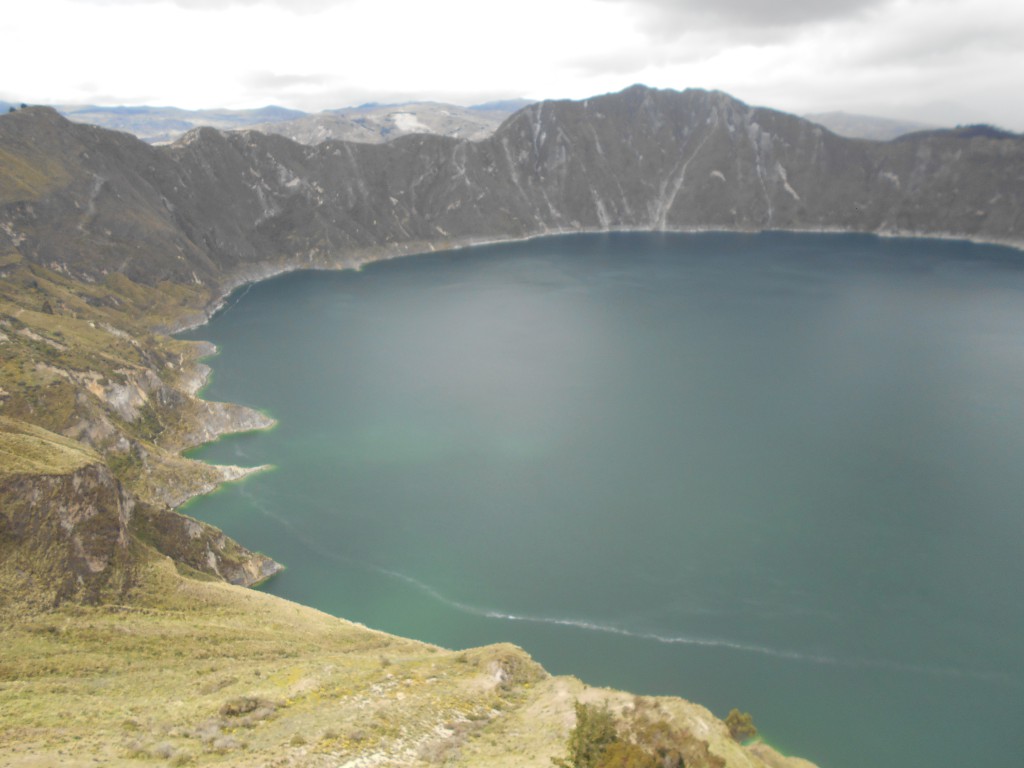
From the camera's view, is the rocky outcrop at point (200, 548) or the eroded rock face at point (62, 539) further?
the rocky outcrop at point (200, 548)

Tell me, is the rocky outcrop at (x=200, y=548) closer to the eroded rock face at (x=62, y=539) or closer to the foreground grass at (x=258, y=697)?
the eroded rock face at (x=62, y=539)

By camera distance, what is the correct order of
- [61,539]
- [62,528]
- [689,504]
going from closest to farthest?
[61,539], [62,528], [689,504]

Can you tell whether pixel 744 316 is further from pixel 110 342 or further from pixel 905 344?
pixel 110 342

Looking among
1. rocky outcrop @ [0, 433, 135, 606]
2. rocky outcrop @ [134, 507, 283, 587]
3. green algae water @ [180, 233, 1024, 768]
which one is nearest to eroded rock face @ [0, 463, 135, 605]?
rocky outcrop @ [0, 433, 135, 606]

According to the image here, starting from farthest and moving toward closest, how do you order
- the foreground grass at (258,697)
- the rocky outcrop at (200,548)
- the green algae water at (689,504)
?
the rocky outcrop at (200,548), the green algae water at (689,504), the foreground grass at (258,697)

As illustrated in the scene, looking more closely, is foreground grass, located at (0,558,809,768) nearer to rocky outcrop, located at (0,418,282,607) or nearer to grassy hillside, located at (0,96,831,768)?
grassy hillside, located at (0,96,831,768)

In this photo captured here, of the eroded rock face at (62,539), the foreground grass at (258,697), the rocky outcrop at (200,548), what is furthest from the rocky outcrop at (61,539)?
the rocky outcrop at (200,548)

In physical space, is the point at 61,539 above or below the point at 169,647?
above

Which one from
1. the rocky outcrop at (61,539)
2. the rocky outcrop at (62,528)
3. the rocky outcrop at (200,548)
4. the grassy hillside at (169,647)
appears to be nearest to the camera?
the grassy hillside at (169,647)

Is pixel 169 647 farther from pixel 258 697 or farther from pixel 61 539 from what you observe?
pixel 61 539

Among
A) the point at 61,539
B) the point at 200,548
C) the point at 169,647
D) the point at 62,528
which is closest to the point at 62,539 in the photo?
the point at 61,539
